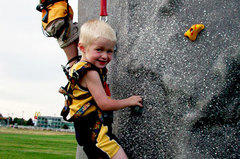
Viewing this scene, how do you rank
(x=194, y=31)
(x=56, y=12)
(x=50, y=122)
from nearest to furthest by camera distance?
(x=194, y=31)
(x=56, y=12)
(x=50, y=122)

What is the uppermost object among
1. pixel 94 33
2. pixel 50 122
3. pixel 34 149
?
pixel 94 33

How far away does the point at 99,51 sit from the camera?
5.68ft

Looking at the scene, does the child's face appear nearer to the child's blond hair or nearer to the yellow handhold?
the child's blond hair

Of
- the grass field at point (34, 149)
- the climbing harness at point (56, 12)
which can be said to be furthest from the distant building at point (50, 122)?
the climbing harness at point (56, 12)

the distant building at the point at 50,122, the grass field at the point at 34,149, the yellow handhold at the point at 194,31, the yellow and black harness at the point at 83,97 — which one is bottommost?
the distant building at the point at 50,122

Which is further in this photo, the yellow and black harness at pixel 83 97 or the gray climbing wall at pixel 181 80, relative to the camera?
the yellow and black harness at pixel 83 97

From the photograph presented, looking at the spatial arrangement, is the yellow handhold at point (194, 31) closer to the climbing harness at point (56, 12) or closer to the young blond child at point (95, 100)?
the young blond child at point (95, 100)

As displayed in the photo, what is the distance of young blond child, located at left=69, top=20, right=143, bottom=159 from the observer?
169 cm

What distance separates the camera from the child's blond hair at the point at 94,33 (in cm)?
171

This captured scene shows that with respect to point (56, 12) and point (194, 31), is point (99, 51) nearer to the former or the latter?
point (194, 31)

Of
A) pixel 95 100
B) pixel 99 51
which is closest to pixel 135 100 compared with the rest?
pixel 95 100

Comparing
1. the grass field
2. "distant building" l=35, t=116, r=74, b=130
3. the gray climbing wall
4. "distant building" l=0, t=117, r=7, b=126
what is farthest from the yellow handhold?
"distant building" l=35, t=116, r=74, b=130

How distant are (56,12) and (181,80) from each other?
1.47 m

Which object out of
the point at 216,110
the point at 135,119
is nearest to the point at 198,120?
the point at 216,110
